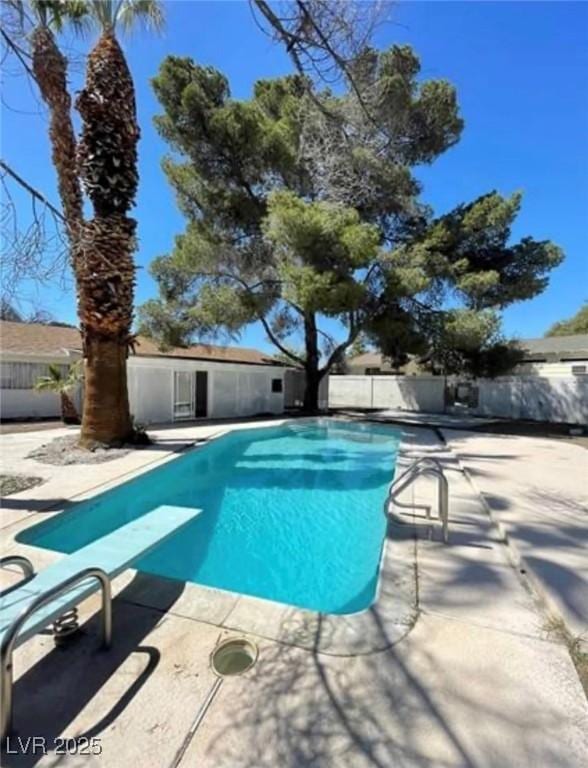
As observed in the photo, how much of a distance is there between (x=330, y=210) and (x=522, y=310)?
9.64 metres

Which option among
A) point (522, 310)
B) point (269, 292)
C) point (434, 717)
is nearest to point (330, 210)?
point (269, 292)

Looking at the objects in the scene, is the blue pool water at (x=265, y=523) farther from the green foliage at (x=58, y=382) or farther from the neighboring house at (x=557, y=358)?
the neighboring house at (x=557, y=358)

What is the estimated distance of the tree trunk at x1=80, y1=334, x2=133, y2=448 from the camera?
10.1 meters

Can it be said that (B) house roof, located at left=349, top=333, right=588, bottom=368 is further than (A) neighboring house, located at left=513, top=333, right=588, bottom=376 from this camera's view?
Yes

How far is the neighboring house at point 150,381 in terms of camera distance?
52.3 ft

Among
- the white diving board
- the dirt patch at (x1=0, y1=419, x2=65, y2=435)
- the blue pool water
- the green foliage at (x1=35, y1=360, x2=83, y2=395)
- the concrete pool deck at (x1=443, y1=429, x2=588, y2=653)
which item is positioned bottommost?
the blue pool water

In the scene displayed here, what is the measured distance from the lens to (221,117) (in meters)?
16.7

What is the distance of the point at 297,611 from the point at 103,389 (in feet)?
27.5

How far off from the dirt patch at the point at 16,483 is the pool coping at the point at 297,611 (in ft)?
7.98

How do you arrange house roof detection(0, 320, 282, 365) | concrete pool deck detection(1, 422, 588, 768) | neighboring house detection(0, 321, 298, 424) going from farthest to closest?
house roof detection(0, 320, 282, 365)
neighboring house detection(0, 321, 298, 424)
concrete pool deck detection(1, 422, 588, 768)

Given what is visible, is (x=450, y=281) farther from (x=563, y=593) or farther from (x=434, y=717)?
(x=434, y=717)

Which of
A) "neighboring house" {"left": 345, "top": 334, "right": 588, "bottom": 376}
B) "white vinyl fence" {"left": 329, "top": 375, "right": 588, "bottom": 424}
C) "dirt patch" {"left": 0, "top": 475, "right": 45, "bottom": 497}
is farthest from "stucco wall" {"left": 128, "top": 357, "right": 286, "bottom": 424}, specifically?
"dirt patch" {"left": 0, "top": 475, "right": 45, "bottom": 497}

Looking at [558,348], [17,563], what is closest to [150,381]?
[17,563]

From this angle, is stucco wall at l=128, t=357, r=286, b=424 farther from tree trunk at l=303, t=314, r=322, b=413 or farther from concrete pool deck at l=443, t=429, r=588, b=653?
concrete pool deck at l=443, t=429, r=588, b=653
